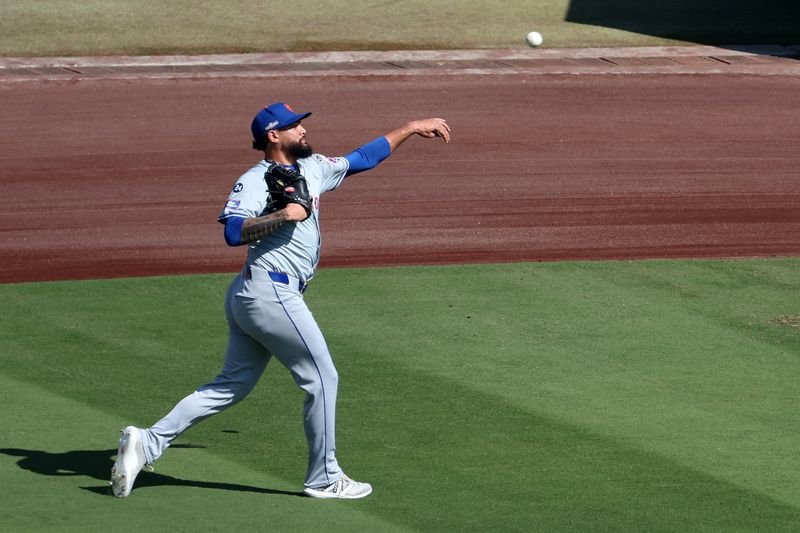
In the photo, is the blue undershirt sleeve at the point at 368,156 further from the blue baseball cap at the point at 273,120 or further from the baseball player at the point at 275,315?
the blue baseball cap at the point at 273,120

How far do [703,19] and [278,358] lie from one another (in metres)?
19.9

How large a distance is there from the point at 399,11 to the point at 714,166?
33.6ft

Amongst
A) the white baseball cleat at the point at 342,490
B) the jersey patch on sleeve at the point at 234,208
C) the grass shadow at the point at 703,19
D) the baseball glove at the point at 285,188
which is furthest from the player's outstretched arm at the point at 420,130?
the grass shadow at the point at 703,19

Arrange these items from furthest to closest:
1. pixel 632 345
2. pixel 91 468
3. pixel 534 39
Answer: pixel 534 39, pixel 632 345, pixel 91 468

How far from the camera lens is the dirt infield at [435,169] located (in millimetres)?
13625

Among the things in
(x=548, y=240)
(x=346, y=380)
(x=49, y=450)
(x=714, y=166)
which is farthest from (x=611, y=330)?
(x=714, y=166)

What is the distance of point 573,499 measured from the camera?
23.2ft

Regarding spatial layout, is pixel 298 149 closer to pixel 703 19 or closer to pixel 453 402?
pixel 453 402

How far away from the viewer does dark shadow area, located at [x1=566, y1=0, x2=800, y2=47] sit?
2381 centimetres

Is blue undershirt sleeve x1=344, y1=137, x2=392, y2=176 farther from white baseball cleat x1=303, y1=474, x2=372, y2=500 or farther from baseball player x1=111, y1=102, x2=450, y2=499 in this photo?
white baseball cleat x1=303, y1=474, x2=372, y2=500

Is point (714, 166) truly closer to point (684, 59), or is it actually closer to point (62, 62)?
point (684, 59)

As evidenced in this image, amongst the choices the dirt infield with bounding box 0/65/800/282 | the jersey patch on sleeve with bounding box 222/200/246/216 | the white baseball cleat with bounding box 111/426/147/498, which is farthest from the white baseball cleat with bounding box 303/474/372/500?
the dirt infield with bounding box 0/65/800/282

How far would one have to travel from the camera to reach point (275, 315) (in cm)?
682

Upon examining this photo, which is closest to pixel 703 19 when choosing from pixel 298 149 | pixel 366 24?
pixel 366 24
